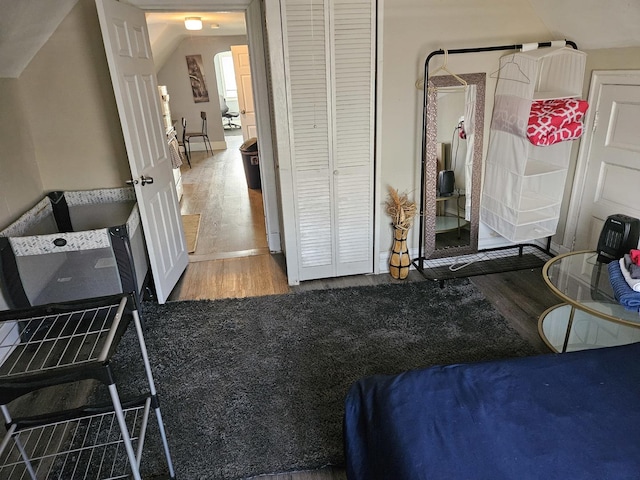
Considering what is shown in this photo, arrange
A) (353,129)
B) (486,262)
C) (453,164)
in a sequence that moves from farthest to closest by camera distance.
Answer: (486,262), (453,164), (353,129)

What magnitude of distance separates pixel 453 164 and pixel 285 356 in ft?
5.89

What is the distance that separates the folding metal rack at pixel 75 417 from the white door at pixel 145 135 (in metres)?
0.79

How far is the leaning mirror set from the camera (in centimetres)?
300

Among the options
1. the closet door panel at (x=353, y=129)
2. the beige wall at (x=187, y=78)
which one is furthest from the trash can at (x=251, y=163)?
the beige wall at (x=187, y=78)

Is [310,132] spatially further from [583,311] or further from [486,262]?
[583,311]

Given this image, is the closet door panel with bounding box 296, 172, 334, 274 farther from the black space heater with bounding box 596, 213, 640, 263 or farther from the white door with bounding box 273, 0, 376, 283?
the black space heater with bounding box 596, 213, 640, 263

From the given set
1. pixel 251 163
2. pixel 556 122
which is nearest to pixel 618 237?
pixel 556 122

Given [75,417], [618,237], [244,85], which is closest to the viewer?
[75,417]

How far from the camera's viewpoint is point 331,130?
117 inches

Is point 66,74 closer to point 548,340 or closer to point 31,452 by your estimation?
point 31,452

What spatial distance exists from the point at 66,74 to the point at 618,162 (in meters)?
3.66

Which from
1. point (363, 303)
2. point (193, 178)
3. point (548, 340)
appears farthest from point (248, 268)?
point (193, 178)

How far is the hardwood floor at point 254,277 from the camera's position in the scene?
9.23ft

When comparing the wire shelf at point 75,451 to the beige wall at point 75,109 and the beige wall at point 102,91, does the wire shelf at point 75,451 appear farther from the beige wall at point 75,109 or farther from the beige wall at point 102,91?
the beige wall at point 75,109
